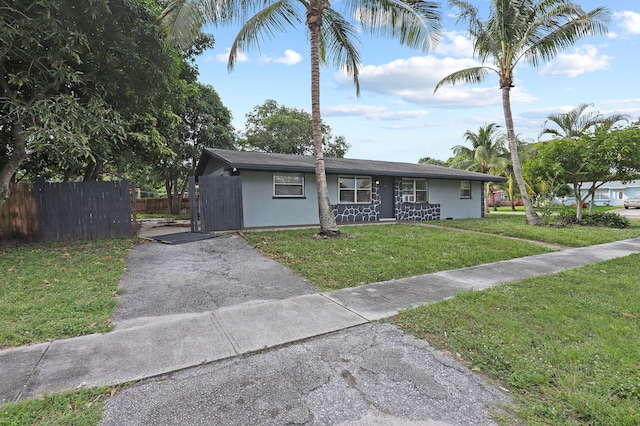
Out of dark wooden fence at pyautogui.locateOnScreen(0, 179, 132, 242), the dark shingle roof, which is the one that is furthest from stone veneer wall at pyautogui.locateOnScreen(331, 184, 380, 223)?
dark wooden fence at pyautogui.locateOnScreen(0, 179, 132, 242)

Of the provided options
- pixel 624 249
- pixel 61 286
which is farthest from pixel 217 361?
pixel 624 249

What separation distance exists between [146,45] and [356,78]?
20.8 ft

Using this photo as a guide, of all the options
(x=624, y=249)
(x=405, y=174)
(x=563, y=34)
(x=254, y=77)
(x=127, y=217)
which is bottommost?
(x=624, y=249)

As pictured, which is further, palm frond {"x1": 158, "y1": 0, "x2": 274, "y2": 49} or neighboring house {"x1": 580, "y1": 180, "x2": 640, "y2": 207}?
neighboring house {"x1": 580, "y1": 180, "x2": 640, "y2": 207}

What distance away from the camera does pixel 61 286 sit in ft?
15.6

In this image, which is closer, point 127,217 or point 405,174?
point 127,217

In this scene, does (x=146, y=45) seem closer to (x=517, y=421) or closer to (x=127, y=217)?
(x=127, y=217)

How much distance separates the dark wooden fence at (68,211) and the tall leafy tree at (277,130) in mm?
16990

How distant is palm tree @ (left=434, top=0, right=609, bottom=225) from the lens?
11289mm

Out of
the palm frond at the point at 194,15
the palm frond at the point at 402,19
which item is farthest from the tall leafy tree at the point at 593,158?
the palm frond at the point at 194,15

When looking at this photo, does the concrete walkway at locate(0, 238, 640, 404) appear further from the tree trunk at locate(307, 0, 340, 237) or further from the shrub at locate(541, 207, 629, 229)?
the shrub at locate(541, 207, 629, 229)

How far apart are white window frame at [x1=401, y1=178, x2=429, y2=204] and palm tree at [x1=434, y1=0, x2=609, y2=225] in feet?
13.6

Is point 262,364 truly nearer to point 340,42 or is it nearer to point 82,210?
point 82,210

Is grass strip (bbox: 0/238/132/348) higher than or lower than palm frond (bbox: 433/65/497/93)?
lower
